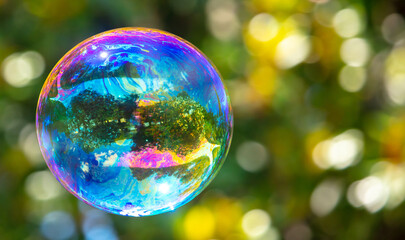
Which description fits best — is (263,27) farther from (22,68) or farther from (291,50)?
(22,68)

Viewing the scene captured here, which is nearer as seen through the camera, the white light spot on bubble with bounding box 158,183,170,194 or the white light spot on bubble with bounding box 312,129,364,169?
the white light spot on bubble with bounding box 158,183,170,194

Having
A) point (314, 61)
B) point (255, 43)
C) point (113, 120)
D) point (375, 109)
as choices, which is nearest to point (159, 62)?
point (113, 120)

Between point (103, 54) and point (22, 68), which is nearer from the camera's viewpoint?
point (103, 54)

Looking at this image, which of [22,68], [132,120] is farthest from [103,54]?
[22,68]

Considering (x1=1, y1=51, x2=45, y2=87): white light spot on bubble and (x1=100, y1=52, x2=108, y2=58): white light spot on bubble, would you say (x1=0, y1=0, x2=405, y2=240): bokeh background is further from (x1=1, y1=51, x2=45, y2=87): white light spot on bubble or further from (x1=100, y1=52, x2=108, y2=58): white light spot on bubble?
(x1=100, y1=52, x2=108, y2=58): white light spot on bubble

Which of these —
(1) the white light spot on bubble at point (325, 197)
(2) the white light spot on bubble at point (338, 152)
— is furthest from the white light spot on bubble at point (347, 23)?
(1) the white light spot on bubble at point (325, 197)

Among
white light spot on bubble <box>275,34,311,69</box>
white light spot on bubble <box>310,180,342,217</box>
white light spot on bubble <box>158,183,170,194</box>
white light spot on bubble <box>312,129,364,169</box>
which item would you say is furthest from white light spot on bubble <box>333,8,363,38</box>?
white light spot on bubble <box>158,183,170,194</box>
